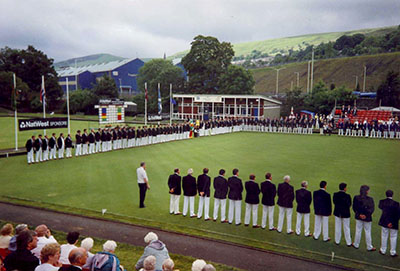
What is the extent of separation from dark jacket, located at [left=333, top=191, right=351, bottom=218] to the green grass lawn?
33.9 inches

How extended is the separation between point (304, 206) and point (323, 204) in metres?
0.53

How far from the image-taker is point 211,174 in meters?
15.3

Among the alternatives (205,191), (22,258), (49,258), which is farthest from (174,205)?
(49,258)

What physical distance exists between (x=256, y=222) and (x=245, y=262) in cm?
233

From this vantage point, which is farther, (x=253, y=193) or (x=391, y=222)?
(x=253, y=193)

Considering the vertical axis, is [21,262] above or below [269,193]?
above

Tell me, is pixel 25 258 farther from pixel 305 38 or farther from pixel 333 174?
pixel 305 38

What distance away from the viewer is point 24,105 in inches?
2606

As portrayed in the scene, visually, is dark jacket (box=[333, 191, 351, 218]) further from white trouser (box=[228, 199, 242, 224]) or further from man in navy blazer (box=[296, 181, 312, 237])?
white trouser (box=[228, 199, 242, 224])

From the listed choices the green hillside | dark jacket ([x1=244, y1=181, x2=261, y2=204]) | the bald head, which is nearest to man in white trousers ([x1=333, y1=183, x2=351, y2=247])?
dark jacket ([x1=244, y1=181, x2=261, y2=204])

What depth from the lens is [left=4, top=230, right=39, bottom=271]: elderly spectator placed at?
4656mm

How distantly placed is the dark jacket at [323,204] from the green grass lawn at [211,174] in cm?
83

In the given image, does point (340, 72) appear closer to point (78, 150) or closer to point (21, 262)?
point (78, 150)

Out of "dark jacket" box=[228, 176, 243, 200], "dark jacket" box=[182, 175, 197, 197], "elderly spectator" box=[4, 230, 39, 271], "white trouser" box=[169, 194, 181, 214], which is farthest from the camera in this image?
"white trouser" box=[169, 194, 181, 214]
